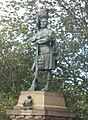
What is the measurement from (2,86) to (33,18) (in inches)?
161

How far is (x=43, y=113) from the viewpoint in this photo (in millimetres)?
14102

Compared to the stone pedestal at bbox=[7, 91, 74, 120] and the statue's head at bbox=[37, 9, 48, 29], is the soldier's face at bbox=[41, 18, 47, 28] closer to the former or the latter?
the statue's head at bbox=[37, 9, 48, 29]

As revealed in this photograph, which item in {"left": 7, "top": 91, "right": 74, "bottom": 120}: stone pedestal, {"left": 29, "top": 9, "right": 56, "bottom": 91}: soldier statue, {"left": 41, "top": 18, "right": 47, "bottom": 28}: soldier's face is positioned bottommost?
{"left": 7, "top": 91, "right": 74, "bottom": 120}: stone pedestal

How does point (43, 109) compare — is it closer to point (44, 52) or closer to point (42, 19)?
point (44, 52)

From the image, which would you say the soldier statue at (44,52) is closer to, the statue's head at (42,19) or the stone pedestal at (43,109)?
the statue's head at (42,19)

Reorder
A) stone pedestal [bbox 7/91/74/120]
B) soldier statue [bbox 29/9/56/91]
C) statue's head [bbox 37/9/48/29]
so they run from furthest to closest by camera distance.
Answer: statue's head [bbox 37/9/48/29]
soldier statue [bbox 29/9/56/91]
stone pedestal [bbox 7/91/74/120]

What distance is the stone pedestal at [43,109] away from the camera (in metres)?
14.2

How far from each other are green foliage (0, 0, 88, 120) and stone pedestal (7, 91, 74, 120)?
3499 millimetres

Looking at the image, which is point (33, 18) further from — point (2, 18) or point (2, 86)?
point (2, 86)

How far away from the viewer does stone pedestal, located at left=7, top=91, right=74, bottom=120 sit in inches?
559

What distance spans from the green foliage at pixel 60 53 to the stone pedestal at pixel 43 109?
3499mm

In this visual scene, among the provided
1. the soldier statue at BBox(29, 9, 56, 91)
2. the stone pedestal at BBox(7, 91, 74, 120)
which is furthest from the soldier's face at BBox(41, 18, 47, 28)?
the stone pedestal at BBox(7, 91, 74, 120)

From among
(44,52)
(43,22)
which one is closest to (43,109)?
(44,52)

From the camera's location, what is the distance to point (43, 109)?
14195 millimetres
